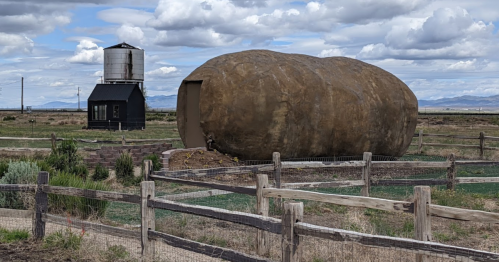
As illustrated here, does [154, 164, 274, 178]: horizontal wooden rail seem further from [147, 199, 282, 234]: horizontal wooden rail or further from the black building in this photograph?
the black building

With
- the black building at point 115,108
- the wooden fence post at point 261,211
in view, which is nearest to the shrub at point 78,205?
the wooden fence post at point 261,211

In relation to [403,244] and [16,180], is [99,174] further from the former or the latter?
[403,244]

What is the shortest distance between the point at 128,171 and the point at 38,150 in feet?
22.5

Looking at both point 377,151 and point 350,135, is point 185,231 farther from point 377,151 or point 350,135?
point 377,151

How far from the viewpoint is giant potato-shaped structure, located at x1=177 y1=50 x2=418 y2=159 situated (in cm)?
1602

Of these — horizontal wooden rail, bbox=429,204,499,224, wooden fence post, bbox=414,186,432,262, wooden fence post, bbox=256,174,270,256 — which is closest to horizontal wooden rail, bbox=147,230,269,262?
wooden fence post, bbox=256,174,270,256

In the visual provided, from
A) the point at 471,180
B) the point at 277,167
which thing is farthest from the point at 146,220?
the point at 471,180

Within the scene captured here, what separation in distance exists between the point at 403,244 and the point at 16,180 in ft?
27.3

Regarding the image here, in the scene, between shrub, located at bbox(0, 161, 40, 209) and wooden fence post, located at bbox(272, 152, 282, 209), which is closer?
shrub, located at bbox(0, 161, 40, 209)

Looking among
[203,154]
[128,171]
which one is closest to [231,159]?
[203,154]

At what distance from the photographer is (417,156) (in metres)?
23.8

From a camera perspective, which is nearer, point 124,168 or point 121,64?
point 124,168

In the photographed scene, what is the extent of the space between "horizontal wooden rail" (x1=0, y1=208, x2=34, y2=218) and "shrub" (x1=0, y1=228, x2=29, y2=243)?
0.70 meters

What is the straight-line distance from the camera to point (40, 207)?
8461 mm
